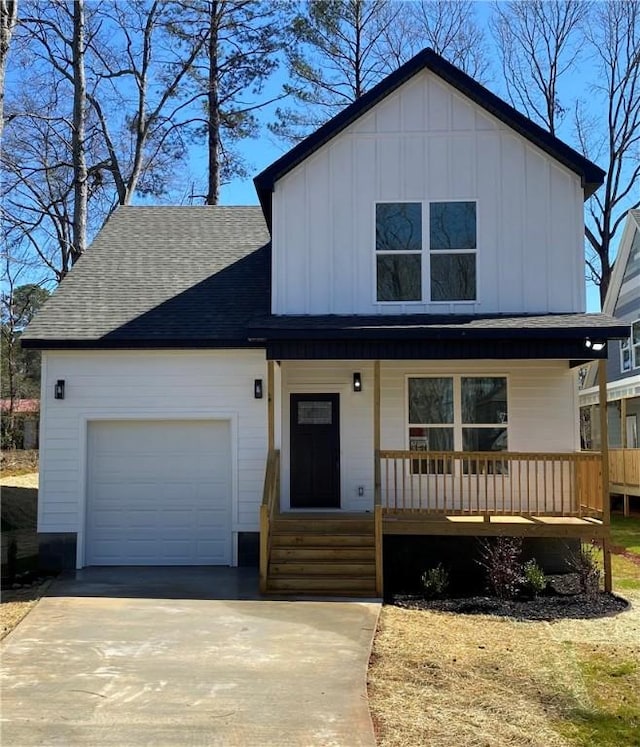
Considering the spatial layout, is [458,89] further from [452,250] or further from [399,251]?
[399,251]

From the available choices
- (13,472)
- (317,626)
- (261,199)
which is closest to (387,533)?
(317,626)

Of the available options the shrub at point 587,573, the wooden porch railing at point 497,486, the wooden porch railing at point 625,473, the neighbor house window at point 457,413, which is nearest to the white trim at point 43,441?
the wooden porch railing at point 497,486

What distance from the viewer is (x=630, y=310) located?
23.6 m

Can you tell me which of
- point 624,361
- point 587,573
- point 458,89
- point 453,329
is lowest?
point 587,573

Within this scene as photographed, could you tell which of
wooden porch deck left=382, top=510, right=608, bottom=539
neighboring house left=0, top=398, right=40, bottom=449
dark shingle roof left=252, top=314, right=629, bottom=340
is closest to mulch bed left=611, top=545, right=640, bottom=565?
wooden porch deck left=382, top=510, right=608, bottom=539

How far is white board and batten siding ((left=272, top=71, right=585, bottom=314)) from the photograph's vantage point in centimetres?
1198

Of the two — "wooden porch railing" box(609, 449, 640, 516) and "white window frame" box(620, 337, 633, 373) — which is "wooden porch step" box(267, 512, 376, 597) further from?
"white window frame" box(620, 337, 633, 373)

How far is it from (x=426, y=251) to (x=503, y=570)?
190 inches

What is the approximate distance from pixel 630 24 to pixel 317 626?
26151 millimetres

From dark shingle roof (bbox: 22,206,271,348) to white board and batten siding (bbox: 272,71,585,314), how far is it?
1.34 m

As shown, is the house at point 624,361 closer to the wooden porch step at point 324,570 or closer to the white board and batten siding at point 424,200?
the white board and batten siding at point 424,200

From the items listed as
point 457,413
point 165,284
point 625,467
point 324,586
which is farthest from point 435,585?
point 625,467

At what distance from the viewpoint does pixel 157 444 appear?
12.3 metres

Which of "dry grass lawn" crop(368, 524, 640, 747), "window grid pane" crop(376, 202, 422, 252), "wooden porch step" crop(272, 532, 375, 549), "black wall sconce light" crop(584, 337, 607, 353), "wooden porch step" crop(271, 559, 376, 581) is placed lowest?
"dry grass lawn" crop(368, 524, 640, 747)
